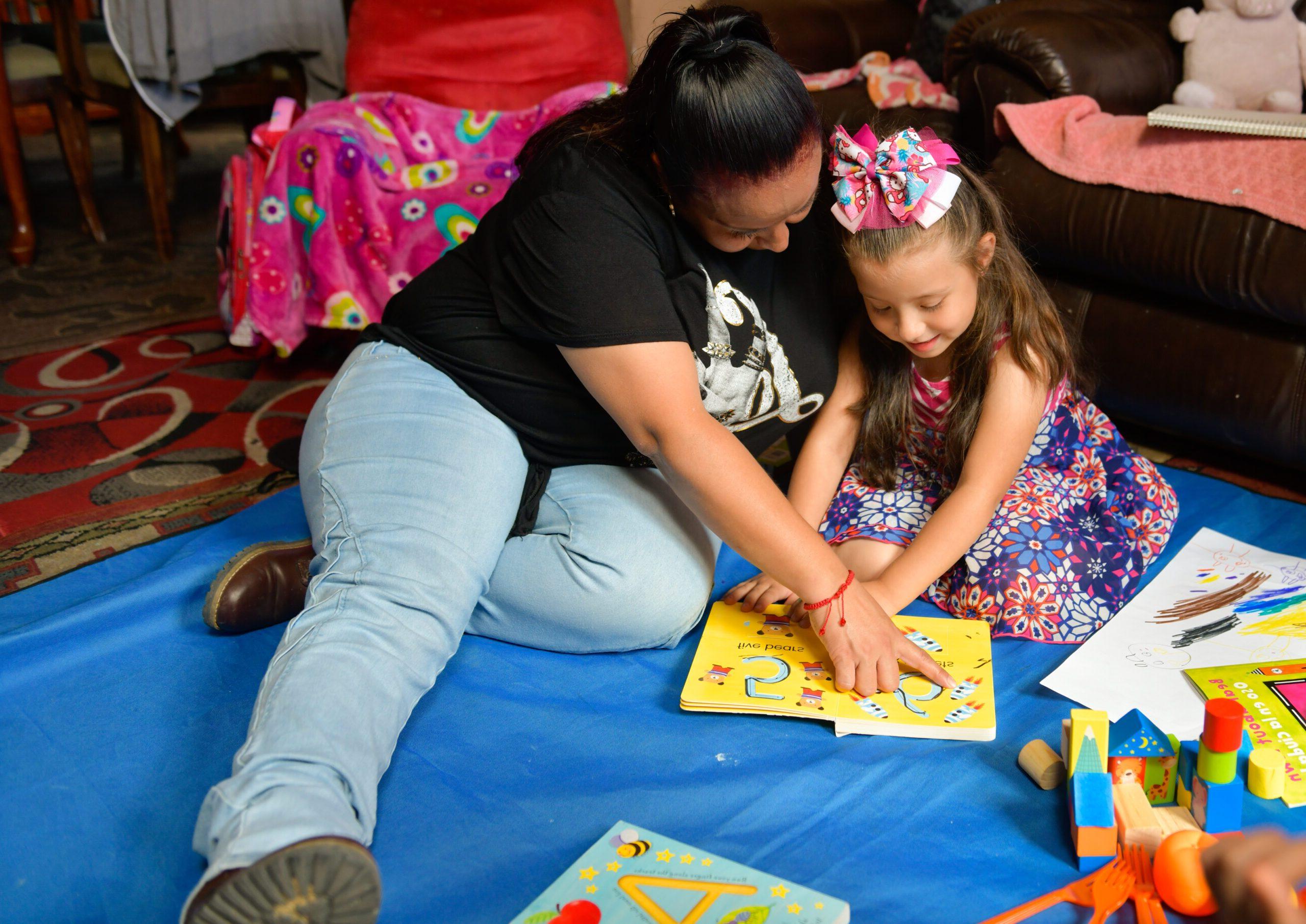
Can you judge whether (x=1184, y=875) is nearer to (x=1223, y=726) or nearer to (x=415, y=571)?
(x=1223, y=726)

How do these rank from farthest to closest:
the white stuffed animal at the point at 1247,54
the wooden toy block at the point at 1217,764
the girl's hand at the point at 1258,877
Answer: the white stuffed animal at the point at 1247,54 → the wooden toy block at the point at 1217,764 → the girl's hand at the point at 1258,877

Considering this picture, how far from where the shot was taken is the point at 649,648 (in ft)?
3.65

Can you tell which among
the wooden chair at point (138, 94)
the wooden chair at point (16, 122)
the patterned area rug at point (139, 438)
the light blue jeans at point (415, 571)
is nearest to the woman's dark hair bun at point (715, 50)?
the light blue jeans at point (415, 571)

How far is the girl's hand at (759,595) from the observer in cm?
111

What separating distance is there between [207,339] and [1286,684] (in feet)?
6.57

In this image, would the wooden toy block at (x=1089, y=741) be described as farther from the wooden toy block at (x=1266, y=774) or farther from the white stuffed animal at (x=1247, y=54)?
the white stuffed animal at (x=1247, y=54)

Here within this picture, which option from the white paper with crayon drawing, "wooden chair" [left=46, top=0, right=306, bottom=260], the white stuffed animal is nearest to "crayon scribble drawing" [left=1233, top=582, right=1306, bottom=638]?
the white paper with crayon drawing

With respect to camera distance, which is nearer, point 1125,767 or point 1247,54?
point 1125,767

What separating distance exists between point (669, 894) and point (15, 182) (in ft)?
8.46

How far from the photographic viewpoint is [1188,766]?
0.81 meters

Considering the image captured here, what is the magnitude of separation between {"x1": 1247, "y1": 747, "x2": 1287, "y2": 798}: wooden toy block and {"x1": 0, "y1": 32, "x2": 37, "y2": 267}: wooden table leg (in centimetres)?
279

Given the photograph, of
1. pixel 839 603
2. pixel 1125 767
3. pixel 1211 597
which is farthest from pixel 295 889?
pixel 1211 597

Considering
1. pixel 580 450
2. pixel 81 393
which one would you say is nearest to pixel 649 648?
pixel 580 450

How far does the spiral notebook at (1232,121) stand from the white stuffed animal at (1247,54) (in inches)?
9.0
